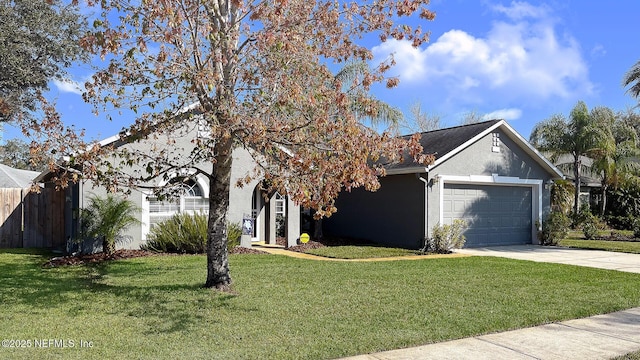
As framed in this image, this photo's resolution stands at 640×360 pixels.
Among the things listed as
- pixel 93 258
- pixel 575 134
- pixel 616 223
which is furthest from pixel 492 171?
pixel 616 223

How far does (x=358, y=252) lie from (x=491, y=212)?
555cm

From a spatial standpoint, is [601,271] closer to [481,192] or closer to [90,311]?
[481,192]

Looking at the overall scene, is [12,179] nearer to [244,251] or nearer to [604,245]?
[244,251]

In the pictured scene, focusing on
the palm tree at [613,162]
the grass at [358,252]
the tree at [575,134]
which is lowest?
the grass at [358,252]

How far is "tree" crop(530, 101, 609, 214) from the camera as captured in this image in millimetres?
21547

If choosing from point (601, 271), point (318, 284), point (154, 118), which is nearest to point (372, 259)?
point (318, 284)

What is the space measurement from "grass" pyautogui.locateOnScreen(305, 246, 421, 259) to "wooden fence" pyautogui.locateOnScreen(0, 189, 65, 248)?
829 centimetres

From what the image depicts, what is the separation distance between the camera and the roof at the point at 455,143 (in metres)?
16.0

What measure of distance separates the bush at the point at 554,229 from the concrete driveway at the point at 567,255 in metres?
0.63

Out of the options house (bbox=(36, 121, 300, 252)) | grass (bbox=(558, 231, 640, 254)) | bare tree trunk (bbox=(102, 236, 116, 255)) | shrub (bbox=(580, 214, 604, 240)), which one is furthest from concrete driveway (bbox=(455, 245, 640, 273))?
bare tree trunk (bbox=(102, 236, 116, 255))

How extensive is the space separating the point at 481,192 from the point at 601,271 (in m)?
5.96

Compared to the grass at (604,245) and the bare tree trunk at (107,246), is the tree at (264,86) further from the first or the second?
the grass at (604,245)

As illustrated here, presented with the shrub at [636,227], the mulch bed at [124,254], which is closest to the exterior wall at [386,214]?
the mulch bed at [124,254]

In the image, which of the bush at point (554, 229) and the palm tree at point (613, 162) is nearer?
the bush at point (554, 229)
